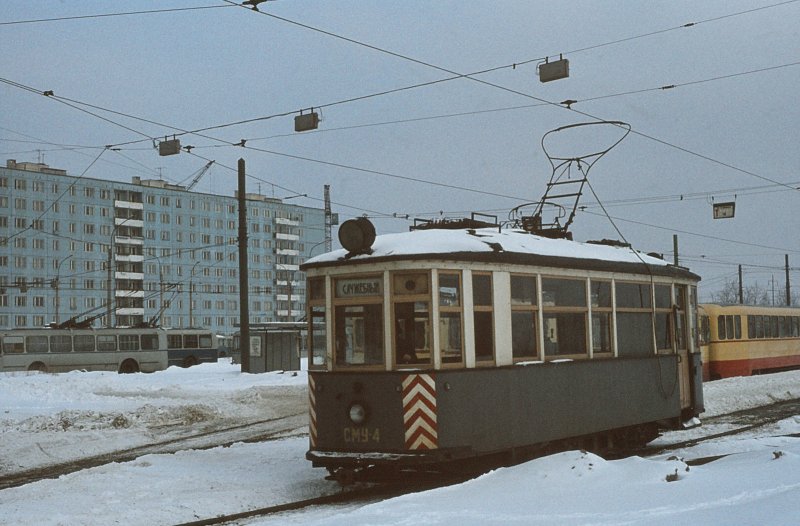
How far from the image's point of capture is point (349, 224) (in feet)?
34.7

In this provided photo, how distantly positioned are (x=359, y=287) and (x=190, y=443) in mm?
7054

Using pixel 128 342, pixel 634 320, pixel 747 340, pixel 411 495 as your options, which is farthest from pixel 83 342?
pixel 411 495

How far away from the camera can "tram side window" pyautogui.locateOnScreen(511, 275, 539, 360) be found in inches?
431

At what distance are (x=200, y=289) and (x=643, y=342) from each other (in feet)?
286

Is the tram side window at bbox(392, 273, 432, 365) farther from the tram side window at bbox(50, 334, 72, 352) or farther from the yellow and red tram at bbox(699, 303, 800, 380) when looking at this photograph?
the tram side window at bbox(50, 334, 72, 352)

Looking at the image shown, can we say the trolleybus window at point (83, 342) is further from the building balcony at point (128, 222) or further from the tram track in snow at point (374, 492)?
the building balcony at point (128, 222)

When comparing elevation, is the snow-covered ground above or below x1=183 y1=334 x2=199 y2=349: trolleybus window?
below

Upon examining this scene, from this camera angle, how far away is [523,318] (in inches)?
437

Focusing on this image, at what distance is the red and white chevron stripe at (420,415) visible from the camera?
9883 millimetres

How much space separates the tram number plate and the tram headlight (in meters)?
0.09

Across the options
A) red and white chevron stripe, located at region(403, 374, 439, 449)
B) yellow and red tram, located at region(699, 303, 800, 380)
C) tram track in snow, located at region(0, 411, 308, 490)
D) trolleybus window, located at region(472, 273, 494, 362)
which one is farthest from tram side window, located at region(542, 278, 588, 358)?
yellow and red tram, located at region(699, 303, 800, 380)

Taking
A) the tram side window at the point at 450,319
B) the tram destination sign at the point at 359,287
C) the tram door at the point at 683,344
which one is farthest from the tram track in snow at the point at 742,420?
the tram destination sign at the point at 359,287

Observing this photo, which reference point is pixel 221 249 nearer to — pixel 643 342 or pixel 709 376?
pixel 709 376

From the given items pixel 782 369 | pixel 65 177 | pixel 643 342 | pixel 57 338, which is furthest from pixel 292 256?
pixel 643 342
